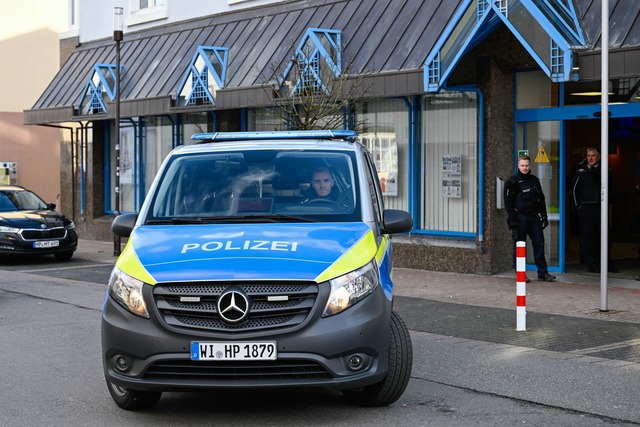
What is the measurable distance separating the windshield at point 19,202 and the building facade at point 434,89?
2.70 m

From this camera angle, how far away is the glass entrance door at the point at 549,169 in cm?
1695

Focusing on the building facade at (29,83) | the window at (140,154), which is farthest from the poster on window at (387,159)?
the building facade at (29,83)

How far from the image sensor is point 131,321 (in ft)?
22.4

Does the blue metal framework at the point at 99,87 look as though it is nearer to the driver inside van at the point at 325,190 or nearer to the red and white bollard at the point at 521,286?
the red and white bollard at the point at 521,286

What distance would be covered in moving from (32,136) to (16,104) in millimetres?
1831

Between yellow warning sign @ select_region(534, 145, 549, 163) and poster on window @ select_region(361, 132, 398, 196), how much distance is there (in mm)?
2882

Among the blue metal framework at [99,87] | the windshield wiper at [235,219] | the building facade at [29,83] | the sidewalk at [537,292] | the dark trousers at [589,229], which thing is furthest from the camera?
the building facade at [29,83]

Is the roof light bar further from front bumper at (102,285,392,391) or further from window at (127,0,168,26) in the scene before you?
window at (127,0,168,26)

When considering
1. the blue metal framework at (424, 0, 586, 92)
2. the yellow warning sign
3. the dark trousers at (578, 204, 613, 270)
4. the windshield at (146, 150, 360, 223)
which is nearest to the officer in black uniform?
the dark trousers at (578, 204, 613, 270)

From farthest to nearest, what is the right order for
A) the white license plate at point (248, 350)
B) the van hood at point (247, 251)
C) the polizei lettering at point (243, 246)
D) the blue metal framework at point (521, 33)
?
the blue metal framework at point (521, 33) → the polizei lettering at point (243, 246) → the van hood at point (247, 251) → the white license plate at point (248, 350)

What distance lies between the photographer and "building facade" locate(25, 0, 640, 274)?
15453mm

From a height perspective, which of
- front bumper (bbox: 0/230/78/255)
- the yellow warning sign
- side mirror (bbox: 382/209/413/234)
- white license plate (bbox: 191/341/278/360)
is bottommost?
front bumper (bbox: 0/230/78/255)

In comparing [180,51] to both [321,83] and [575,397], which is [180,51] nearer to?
[321,83]

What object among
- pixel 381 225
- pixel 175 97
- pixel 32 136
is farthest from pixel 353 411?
pixel 32 136
